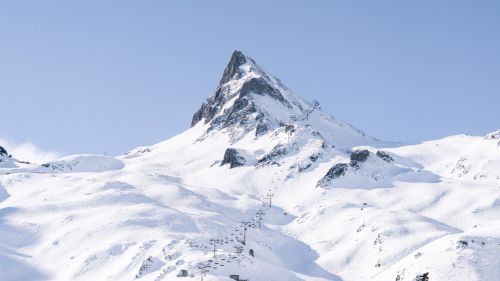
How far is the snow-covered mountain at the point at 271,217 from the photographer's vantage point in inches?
4193

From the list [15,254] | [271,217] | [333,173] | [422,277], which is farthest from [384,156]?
[15,254]

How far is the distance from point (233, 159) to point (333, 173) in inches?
1279

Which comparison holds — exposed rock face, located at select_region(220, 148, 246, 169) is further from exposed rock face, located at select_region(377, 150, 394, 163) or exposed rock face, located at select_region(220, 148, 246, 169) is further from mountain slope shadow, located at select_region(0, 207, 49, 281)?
mountain slope shadow, located at select_region(0, 207, 49, 281)

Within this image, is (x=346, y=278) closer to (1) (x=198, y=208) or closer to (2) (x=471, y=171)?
(1) (x=198, y=208)

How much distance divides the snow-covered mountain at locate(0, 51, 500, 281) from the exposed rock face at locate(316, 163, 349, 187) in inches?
12.9

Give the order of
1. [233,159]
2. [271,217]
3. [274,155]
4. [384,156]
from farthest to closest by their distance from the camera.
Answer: [233,159]
[274,155]
[384,156]
[271,217]

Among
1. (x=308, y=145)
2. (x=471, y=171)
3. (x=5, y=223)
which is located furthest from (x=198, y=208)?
(x=471, y=171)

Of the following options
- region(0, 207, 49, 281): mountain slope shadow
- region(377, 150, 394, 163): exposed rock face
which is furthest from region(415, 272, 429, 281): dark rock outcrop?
region(377, 150, 394, 163): exposed rock face

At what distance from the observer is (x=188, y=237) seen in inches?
4707

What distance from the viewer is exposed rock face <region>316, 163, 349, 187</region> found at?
6462 inches

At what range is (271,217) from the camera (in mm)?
148625

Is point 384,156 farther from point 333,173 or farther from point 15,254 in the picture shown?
point 15,254

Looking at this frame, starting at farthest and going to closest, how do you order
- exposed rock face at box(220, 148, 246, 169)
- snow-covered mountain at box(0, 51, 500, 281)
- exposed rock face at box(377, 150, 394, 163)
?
exposed rock face at box(220, 148, 246, 169) < exposed rock face at box(377, 150, 394, 163) < snow-covered mountain at box(0, 51, 500, 281)

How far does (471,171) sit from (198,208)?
67.8 m
